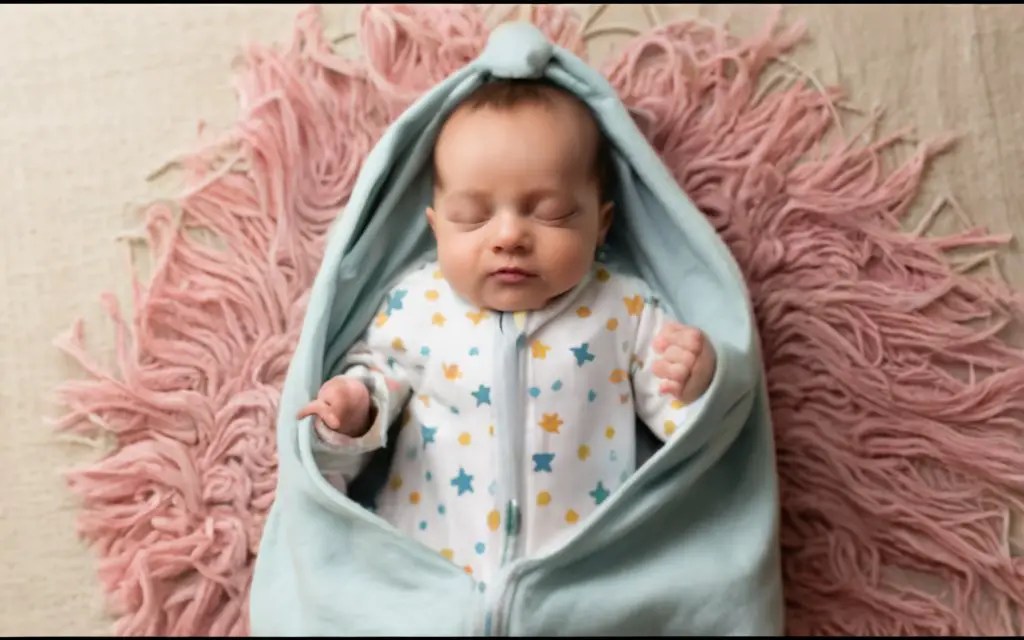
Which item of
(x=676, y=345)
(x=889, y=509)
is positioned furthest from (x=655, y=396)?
(x=889, y=509)

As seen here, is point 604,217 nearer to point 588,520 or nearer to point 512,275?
point 512,275

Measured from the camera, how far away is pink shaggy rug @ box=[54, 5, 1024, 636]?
1.12 m

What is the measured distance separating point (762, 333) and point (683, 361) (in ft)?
0.77

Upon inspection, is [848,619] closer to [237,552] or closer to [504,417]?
[504,417]

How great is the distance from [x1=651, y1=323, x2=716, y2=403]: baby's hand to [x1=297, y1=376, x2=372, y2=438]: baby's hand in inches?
11.4

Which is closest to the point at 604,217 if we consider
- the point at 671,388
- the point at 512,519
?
the point at 671,388

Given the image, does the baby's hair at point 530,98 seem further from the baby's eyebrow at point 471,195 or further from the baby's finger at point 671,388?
the baby's finger at point 671,388

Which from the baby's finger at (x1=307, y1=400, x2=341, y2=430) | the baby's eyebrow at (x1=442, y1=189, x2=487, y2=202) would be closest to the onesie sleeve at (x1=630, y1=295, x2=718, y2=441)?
the baby's eyebrow at (x1=442, y1=189, x2=487, y2=202)

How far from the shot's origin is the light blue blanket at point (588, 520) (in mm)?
979

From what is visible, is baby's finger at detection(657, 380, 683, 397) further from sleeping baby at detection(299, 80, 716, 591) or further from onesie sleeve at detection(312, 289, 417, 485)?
onesie sleeve at detection(312, 289, 417, 485)

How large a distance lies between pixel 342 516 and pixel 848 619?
561 millimetres

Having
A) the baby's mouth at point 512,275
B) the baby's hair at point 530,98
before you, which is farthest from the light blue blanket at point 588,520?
the baby's mouth at point 512,275

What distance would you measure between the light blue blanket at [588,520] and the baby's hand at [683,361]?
16 mm

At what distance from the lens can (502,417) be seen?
1.02 meters
